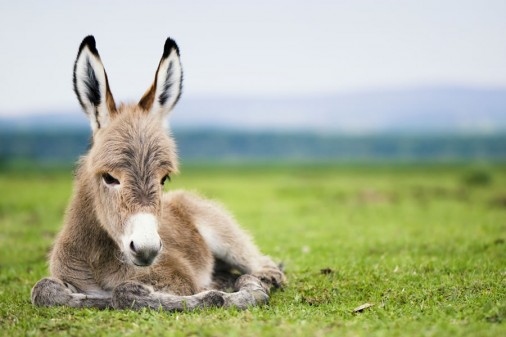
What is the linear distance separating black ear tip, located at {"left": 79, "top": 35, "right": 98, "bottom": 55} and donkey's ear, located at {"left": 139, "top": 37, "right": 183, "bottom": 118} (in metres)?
0.76

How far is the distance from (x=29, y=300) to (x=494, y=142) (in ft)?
593

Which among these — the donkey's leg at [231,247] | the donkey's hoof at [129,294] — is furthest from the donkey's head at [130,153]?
the donkey's leg at [231,247]

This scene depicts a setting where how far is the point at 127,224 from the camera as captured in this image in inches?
219

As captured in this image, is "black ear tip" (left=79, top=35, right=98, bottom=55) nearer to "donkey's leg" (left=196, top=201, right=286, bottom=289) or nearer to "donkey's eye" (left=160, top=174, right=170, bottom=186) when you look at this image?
"donkey's eye" (left=160, top=174, right=170, bottom=186)

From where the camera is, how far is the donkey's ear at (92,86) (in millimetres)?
6113

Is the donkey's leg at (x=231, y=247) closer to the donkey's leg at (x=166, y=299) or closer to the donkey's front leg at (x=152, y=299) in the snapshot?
the donkey's leg at (x=166, y=299)

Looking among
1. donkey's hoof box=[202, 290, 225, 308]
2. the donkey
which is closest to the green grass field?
donkey's hoof box=[202, 290, 225, 308]

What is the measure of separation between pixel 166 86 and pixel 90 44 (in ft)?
3.43

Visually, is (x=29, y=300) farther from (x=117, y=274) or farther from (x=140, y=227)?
(x=140, y=227)

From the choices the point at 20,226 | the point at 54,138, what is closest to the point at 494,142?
the point at 54,138

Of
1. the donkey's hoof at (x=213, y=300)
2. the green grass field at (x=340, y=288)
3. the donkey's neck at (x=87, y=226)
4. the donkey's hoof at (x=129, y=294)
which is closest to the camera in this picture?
the green grass field at (x=340, y=288)

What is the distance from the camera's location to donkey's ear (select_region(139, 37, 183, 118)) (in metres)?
6.45

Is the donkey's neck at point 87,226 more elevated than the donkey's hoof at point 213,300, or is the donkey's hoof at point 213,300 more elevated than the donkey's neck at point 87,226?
the donkey's neck at point 87,226

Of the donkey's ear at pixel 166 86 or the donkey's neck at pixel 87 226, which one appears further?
the donkey's neck at pixel 87 226
